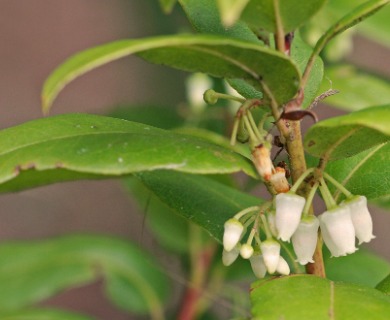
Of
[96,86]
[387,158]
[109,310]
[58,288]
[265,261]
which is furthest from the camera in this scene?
[96,86]

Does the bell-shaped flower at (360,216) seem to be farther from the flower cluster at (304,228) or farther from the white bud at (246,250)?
the white bud at (246,250)

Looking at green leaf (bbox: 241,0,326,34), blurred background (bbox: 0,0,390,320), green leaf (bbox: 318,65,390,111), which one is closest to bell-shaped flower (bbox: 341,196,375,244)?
green leaf (bbox: 241,0,326,34)

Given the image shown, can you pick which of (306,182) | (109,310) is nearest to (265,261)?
(306,182)

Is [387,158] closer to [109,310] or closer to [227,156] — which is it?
[227,156]

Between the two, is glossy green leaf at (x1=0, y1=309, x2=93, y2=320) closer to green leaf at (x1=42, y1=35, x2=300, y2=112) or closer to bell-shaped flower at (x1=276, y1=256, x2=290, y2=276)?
bell-shaped flower at (x1=276, y1=256, x2=290, y2=276)

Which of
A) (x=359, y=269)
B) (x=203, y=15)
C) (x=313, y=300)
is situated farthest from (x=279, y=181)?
(x=359, y=269)

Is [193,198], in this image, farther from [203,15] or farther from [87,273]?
[87,273]

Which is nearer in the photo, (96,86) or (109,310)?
(109,310)
